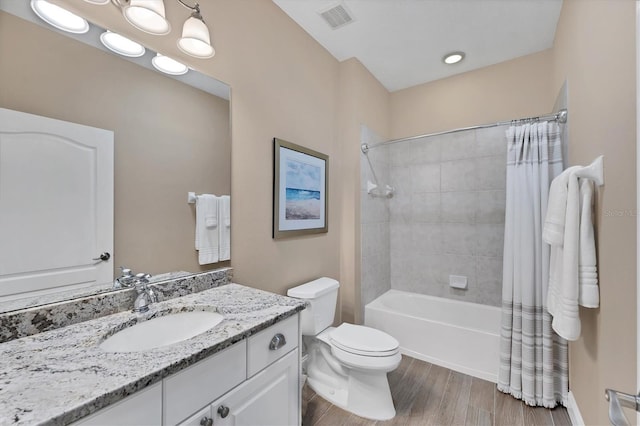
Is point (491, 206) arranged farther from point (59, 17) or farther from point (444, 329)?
point (59, 17)

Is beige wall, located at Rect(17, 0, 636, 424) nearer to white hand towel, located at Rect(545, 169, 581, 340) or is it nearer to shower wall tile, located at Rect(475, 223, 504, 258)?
white hand towel, located at Rect(545, 169, 581, 340)

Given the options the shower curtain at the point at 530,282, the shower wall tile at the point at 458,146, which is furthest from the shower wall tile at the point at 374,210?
the shower curtain at the point at 530,282

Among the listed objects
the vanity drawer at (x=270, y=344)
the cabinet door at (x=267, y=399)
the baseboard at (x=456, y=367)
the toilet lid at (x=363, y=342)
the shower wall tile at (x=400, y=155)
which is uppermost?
the shower wall tile at (x=400, y=155)

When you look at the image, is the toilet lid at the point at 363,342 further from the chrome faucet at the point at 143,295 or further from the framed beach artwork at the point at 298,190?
the chrome faucet at the point at 143,295

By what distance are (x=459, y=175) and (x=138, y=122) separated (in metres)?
2.71

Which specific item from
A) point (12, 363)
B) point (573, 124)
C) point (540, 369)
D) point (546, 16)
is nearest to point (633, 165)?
point (573, 124)

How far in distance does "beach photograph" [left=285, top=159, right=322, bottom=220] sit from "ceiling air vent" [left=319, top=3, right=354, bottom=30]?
3.47 feet

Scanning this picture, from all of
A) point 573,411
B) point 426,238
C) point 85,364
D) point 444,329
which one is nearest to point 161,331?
point 85,364

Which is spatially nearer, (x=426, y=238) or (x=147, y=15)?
(x=147, y=15)

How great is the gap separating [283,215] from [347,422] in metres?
1.36

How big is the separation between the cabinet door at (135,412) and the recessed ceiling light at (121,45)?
4.19 feet

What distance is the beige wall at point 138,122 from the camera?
93 cm

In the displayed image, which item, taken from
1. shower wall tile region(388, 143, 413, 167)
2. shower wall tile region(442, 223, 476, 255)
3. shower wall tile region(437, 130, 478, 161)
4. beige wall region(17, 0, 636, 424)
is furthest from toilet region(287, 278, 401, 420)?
shower wall tile region(437, 130, 478, 161)

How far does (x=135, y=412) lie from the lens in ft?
2.25
